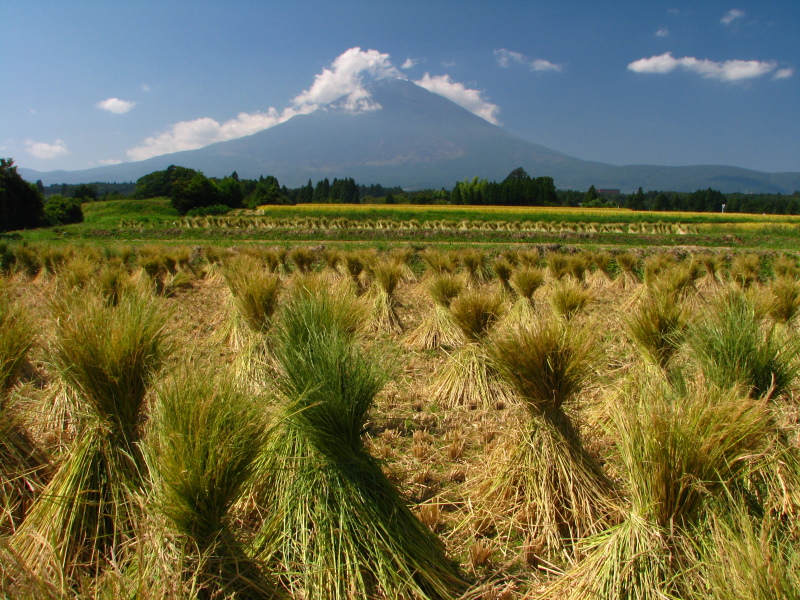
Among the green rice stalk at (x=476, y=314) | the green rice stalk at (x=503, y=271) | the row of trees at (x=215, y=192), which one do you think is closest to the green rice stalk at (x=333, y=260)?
the green rice stalk at (x=503, y=271)

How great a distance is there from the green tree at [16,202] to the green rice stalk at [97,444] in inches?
1660

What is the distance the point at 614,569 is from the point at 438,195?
82934 mm

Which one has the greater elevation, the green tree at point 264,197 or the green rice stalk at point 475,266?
the green tree at point 264,197

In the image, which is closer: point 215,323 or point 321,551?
point 321,551

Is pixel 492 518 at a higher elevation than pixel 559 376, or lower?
lower

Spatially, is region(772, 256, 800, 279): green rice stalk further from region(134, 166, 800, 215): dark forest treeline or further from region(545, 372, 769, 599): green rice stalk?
region(134, 166, 800, 215): dark forest treeline

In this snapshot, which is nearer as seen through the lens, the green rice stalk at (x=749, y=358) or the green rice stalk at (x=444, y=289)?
the green rice stalk at (x=749, y=358)

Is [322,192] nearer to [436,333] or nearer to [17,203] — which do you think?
[17,203]

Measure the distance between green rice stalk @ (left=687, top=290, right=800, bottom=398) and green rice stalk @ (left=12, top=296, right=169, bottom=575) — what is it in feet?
13.0

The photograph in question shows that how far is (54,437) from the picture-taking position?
334cm

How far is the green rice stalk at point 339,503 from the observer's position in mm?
2410

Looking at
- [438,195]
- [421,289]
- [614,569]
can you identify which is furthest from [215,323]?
[438,195]

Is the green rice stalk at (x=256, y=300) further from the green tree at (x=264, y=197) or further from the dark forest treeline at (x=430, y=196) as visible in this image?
the green tree at (x=264, y=197)

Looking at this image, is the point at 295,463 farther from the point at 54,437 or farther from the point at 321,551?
the point at 54,437
